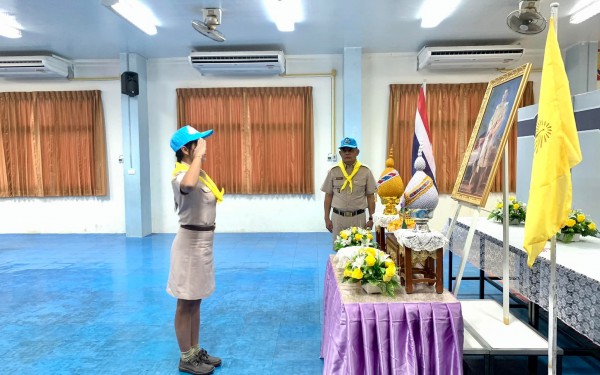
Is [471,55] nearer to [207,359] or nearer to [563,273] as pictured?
[563,273]

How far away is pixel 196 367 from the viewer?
8.48 feet

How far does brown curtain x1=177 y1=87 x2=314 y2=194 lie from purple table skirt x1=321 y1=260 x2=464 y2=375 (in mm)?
6035

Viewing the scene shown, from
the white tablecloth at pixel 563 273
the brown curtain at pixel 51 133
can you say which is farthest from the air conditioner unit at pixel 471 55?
the brown curtain at pixel 51 133

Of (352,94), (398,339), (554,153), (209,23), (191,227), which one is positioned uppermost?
Answer: (209,23)

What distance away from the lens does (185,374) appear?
2.59m

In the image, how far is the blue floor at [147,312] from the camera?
9.09 ft

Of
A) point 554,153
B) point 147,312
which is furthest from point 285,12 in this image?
point 554,153

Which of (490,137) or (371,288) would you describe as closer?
(371,288)

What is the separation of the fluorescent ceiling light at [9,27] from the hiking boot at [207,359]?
5532 mm

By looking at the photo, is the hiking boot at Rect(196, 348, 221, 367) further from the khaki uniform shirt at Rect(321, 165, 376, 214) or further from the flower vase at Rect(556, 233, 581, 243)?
the flower vase at Rect(556, 233, 581, 243)

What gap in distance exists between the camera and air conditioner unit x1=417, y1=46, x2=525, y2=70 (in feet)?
22.2

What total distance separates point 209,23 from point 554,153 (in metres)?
4.88

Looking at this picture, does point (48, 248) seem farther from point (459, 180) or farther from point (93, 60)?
point (459, 180)

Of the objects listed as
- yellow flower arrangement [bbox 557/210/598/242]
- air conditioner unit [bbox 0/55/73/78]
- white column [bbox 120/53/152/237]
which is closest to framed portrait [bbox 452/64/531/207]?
yellow flower arrangement [bbox 557/210/598/242]
